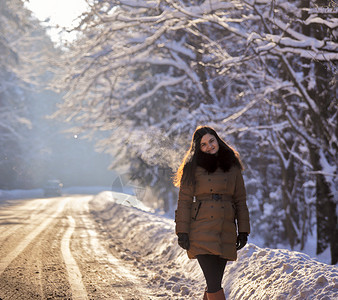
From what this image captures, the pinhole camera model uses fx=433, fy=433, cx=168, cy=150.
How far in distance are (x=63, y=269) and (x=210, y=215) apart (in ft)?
13.5

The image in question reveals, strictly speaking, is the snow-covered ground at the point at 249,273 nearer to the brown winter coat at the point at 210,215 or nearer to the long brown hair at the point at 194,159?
the brown winter coat at the point at 210,215

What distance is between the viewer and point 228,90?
19047 millimetres

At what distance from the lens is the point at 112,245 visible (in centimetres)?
1110

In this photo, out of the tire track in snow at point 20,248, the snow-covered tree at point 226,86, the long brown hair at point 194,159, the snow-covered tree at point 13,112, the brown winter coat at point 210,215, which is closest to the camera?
the brown winter coat at point 210,215

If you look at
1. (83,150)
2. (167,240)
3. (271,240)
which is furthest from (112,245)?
(83,150)

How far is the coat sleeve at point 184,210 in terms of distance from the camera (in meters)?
4.25

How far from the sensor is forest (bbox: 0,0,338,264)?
33.0ft

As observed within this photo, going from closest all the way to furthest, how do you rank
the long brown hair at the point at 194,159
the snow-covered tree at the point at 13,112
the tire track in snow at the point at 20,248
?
the long brown hair at the point at 194,159 → the tire track in snow at the point at 20,248 → the snow-covered tree at the point at 13,112

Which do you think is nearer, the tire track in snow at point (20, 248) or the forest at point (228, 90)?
the tire track in snow at point (20, 248)

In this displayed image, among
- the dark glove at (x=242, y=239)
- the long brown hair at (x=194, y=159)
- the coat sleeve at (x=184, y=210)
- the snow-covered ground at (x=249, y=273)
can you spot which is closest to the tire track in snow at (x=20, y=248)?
the snow-covered ground at (x=249, y=273)

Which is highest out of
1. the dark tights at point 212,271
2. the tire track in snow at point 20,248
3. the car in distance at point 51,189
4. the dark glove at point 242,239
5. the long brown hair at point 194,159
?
the long brown hair at point 194,159

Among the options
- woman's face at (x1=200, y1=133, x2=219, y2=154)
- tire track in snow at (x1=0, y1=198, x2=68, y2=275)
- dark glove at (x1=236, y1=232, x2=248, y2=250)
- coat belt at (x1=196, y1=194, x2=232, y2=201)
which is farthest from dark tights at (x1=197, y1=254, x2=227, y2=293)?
tire track in snow at (x1=0, y1=198, x2=68, y2=275)

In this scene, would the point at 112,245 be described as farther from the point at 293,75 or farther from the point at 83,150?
the point at 83,150

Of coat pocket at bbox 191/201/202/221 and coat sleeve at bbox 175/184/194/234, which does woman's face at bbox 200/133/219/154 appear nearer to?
coat sleeve at bbox 175/184/194/234
